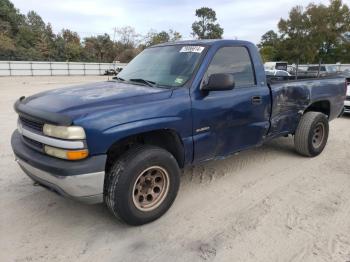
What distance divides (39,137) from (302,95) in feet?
12.4

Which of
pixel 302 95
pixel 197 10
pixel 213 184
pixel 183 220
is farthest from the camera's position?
pixel 197 10

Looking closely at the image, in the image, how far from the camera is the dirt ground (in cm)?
281

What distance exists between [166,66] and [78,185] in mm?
1791

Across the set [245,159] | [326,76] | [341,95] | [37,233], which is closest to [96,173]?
[37,233]

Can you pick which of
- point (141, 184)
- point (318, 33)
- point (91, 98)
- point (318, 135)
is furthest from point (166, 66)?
point (318, 33)

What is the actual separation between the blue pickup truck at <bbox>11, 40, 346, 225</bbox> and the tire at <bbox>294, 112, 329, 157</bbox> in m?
0.71

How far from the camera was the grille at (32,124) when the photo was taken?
3.00 meters

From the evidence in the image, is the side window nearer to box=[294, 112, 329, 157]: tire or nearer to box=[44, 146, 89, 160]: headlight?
box=[294, 112, 329, 157]: tire

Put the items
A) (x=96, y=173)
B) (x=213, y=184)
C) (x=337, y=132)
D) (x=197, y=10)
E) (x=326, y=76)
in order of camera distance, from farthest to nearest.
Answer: (x=197, y=10)
(x=337, y=132)
(x=326, y=76)
(x=213, y=184)
(x=96, y=173)

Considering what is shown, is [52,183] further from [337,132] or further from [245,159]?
[337,132]

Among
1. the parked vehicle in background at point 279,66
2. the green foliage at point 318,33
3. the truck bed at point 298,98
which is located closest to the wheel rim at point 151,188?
the truck bed at point 298,98

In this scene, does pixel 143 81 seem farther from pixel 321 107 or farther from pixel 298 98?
pixel 321 107

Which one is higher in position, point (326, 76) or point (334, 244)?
point (326, 76)

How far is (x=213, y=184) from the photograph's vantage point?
4.24 metres
